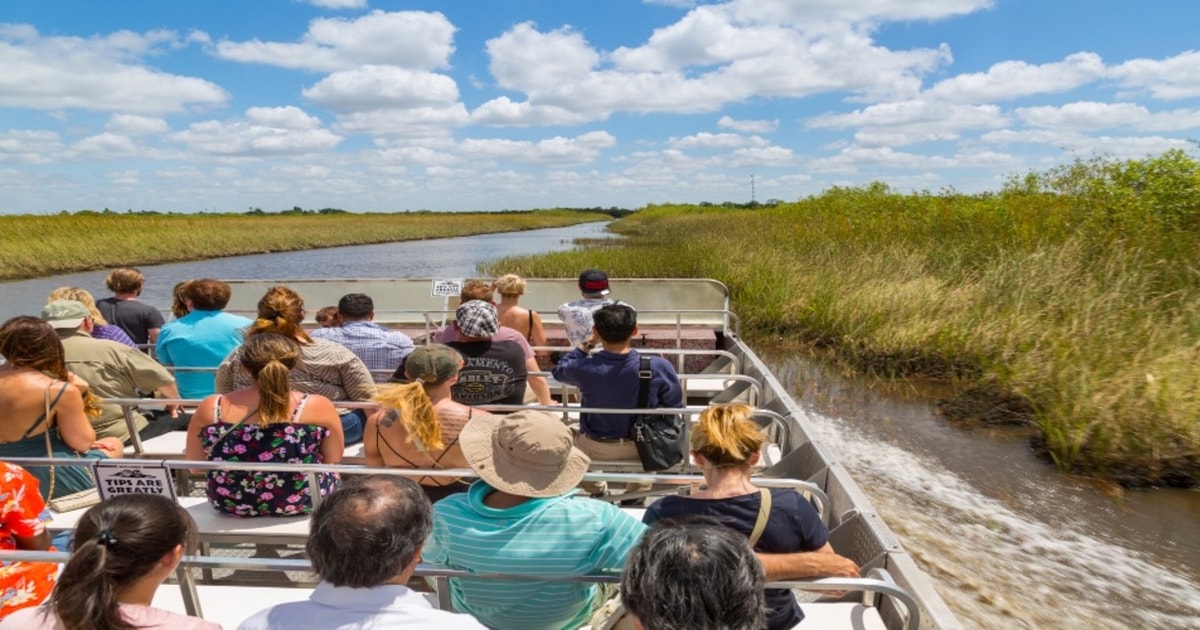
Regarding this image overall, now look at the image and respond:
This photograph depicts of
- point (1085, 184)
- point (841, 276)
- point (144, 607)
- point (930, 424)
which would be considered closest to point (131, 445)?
point (144, 607)

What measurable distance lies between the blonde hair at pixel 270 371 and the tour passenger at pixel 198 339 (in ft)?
6.86

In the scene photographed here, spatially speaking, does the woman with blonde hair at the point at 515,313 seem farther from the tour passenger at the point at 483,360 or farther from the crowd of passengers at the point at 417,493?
the tour passenger at the point at 483,360

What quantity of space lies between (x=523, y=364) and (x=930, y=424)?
5611mm

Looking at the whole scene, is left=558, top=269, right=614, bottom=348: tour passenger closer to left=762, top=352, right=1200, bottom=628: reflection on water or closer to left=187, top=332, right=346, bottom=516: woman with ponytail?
left=187, top=332, right=346, bottom=516: woman with ponytail

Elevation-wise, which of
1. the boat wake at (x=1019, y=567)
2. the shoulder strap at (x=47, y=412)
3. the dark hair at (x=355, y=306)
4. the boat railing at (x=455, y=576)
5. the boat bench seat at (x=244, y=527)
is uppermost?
the dark hair at (x=355, y=306)

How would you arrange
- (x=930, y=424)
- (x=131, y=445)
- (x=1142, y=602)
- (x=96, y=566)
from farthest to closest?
(x=930, y=424), (x=1142, y=602), (x=131, y=445), (x=96, y=566)

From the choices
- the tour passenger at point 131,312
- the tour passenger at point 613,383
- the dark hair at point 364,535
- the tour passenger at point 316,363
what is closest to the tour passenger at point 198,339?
the tour passenger at point 316,363

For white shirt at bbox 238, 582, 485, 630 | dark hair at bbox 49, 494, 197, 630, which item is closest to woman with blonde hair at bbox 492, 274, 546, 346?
dark hair at bbox 49, 494, 197, 630

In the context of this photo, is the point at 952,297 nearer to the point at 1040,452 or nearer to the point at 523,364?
the point at 1040,452

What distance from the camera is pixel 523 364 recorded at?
451cm

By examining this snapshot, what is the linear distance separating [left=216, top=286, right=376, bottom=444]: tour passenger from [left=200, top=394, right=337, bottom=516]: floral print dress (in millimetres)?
808

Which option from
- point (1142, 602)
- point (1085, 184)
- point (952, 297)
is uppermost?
point (1085, 184)

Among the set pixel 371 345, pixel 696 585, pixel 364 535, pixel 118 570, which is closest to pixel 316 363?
pixel 371 345

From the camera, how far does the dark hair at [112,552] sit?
1560 mm
